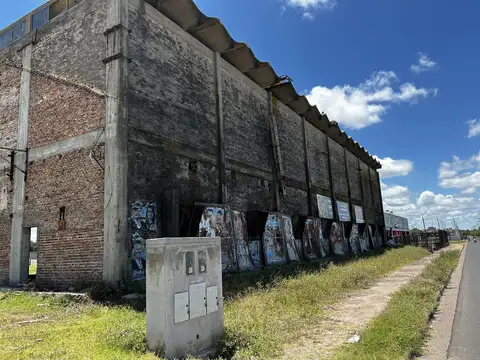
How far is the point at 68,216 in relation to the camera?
36.0 feet

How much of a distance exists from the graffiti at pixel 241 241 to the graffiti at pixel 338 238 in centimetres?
1025

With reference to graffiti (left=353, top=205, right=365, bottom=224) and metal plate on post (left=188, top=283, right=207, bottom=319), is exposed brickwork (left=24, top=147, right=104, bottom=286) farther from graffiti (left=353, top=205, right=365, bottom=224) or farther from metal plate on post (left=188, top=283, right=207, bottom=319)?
graffiti (left=353, top=205, right=365, bottom=224)

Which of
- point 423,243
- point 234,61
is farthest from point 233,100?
point 423,243

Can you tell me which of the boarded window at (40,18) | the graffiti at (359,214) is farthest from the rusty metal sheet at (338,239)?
the boarded window at (40,18)

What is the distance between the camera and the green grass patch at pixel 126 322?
4.84m

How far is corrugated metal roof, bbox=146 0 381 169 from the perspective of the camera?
13312 millimetres

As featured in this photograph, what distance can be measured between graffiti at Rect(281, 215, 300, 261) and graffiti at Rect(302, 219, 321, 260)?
4.88 ft

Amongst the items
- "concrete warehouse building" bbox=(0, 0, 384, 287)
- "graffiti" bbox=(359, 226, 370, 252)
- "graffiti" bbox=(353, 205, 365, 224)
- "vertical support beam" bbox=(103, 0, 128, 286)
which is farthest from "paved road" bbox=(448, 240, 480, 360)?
"graffiti" bbox=(353, 205, 365, 224)

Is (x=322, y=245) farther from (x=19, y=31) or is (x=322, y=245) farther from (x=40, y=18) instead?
(x=19, y=31)

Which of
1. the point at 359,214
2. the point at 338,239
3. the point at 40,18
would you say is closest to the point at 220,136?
the point at 40,18

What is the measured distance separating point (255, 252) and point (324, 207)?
10.6 m

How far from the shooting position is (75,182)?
36.3 feet

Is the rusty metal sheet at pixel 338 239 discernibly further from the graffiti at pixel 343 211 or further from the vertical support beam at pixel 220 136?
the vertical support beam at pixel 220 136

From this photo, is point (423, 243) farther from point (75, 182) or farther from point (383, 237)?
point (75, 182)
